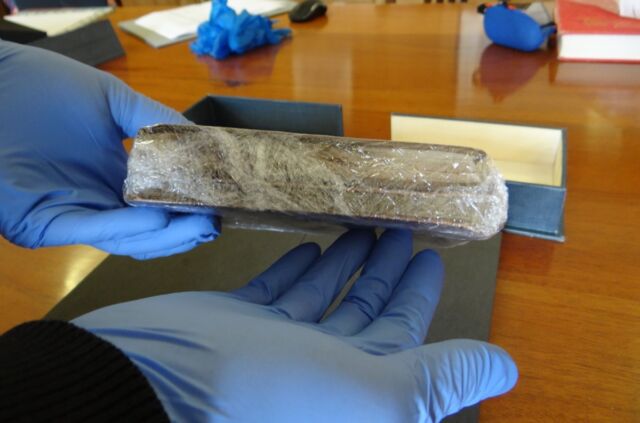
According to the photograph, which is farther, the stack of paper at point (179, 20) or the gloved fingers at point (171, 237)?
the stack of paper at point (179, 20)

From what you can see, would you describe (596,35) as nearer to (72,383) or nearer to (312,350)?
(312,350)

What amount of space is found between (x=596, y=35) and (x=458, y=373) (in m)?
0.99

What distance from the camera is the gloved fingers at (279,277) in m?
0.58

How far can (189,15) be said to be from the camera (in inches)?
64.7

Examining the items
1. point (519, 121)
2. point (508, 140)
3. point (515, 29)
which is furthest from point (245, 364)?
point (515, 29)

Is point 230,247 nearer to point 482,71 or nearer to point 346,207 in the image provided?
point 346,207

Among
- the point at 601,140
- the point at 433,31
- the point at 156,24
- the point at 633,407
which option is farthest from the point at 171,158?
the point at 156,24

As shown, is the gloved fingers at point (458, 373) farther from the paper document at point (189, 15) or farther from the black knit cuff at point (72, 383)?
the paper document at point (189, 15)

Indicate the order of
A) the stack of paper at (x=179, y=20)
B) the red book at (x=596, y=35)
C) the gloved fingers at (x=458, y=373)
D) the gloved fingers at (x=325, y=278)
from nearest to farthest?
the gloved fingers at (x=458, y=373) < the gloved fingers at (x=325, y=278) < the red book at (x=596, y=35) < the stack of paper at (x=179, y=20)

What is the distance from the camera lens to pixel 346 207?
1.74ft

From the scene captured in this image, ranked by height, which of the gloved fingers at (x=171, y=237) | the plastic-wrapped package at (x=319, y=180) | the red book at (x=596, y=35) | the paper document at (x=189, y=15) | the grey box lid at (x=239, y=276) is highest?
the paper document at (x=189, y=15)

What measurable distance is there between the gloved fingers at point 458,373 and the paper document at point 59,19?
1530 mm

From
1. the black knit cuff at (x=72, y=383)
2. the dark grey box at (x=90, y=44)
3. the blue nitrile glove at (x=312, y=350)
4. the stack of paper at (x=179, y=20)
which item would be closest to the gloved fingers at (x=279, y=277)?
the blue nitrile glove at (x=312, y=350)

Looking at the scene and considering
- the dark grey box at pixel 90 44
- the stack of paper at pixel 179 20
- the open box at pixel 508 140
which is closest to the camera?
the open box at pixel 508 140
